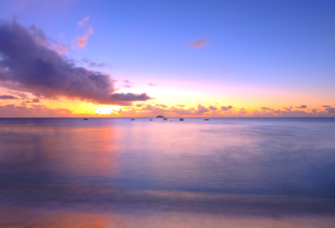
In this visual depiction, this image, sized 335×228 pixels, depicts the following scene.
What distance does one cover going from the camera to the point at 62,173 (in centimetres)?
1496

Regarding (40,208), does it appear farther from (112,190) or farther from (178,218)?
(178,218)

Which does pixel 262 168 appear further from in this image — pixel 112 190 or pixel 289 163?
pixel 112 190

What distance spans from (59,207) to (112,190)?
323 centimetres

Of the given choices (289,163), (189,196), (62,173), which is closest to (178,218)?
(189,196)

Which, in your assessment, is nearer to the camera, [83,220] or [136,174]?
[83,220]

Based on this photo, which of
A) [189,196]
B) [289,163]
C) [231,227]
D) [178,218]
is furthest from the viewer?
[289,163]

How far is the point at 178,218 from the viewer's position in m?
7.38

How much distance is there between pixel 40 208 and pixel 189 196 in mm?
7417

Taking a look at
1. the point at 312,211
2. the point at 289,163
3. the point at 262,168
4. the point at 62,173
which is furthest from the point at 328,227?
the point at 62,173

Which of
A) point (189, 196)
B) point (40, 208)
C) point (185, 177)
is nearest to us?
point (40, 208)

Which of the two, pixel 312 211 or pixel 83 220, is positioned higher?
pixel 83 220

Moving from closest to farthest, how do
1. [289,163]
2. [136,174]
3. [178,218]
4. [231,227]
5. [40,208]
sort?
[231,227] < [178,218] < [40,208] < [136,174] < [289,163]

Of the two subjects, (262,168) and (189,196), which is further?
(262,168)

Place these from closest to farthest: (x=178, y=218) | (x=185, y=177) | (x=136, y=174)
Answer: (x=178, y=218) → (x=185, y=177) → (x=136, y=174)
